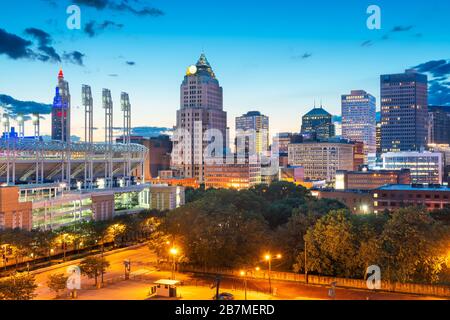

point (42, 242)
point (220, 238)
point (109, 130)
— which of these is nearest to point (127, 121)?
point (109, 130)

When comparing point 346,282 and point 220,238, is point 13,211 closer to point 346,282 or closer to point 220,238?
point 220,238

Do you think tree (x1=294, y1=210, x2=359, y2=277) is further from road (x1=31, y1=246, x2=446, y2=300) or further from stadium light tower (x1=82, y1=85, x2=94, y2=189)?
stadium light tower (x1=82, y1=85, x2=94, y2=189)

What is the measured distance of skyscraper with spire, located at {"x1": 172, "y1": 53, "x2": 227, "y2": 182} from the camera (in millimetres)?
189000

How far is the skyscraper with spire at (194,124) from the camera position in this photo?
620 feet

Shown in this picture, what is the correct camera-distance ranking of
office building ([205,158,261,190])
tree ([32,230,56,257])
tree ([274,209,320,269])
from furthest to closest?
office building ([205,158,261,190]) < tree ([32,230,56,257]) < tree ([274,209,320,269])

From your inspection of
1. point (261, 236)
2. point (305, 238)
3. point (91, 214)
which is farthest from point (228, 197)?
point (305, 238)

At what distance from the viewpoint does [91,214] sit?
277 feet

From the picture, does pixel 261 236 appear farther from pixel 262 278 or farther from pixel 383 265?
pixel 383 265

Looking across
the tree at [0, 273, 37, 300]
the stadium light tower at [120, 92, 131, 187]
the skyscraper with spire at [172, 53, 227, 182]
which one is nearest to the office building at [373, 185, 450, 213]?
the stadium light tower at [120, 92, 131, 187]

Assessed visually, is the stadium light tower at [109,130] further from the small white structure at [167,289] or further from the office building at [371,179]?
the office building at [371,179]

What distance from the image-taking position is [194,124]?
189 meters

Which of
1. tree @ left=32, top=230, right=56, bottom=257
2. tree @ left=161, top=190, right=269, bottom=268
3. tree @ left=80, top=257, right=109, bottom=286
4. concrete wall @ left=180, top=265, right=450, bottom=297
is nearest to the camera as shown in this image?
concrete wall @ left=180, top=265, right=450, bottom=297

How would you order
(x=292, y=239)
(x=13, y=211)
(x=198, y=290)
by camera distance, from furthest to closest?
(x=13, y=211), (x=292, y=239), (x=198, y=290)

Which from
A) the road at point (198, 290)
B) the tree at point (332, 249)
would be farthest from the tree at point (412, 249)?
the tree at point (332, 249)
